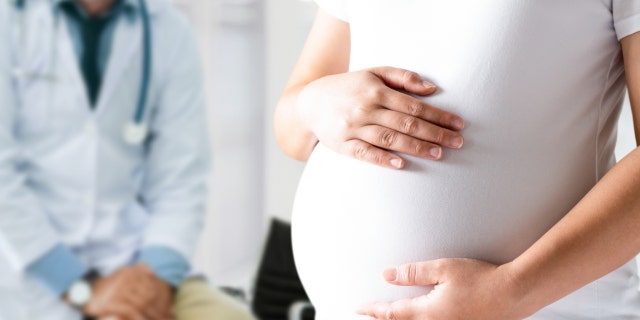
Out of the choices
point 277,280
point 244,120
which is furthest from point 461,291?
point 244,120

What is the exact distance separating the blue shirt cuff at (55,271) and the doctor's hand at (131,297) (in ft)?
0.26

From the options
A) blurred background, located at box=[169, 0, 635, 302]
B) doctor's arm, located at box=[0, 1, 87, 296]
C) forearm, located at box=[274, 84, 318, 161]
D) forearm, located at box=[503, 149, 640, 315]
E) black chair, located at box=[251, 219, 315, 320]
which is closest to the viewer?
forearm, located at box=[503, 149, 640, 315]

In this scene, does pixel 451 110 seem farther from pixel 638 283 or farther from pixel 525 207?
pixel 638 283

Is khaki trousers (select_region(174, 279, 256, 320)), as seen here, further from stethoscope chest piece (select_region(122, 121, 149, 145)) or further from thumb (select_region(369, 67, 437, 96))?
thumb (select_region(369, 67, 437, 96))

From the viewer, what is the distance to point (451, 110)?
737mm

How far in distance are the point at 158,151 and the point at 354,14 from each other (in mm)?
1253

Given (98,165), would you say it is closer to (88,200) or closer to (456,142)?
(88,200)

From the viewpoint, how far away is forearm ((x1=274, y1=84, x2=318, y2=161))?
2.95 ft

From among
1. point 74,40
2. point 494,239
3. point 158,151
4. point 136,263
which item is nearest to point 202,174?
point 158,151

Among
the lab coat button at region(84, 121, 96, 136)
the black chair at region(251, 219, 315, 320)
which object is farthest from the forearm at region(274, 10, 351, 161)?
the black chair at region(251, 219, 315, 320)

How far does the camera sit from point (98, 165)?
6.03 feet

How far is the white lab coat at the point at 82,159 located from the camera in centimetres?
174

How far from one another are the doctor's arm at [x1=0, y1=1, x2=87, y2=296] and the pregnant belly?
1.10 m

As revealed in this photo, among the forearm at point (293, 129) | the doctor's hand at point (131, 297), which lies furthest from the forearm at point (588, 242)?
the doctor's hand at point (131, 297)
